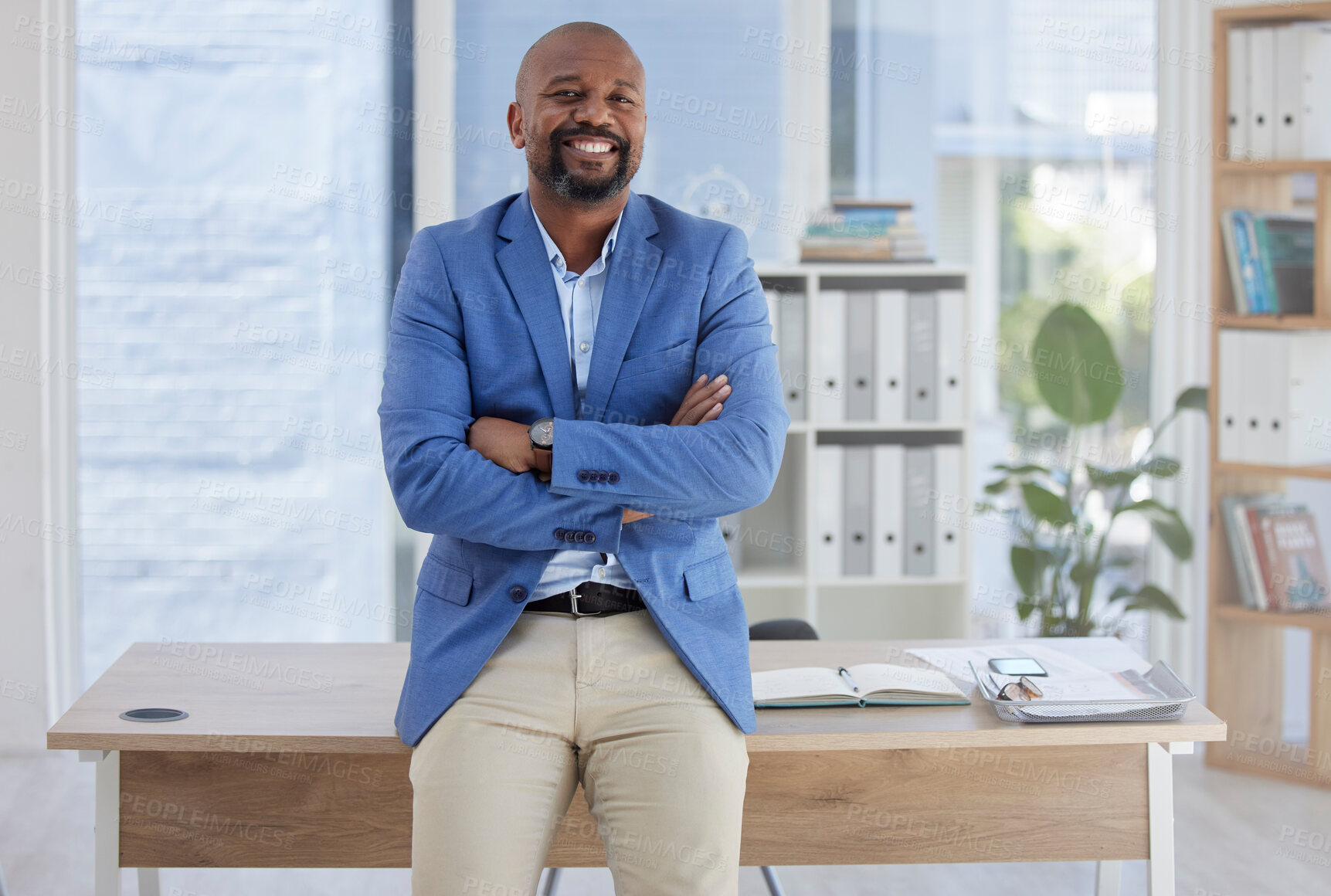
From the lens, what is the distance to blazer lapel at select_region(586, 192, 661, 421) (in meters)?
1.78

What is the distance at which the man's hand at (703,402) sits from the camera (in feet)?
5.77

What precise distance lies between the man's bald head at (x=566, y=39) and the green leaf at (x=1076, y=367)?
1.92m

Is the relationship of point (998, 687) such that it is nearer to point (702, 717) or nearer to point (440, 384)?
point (702, 717)

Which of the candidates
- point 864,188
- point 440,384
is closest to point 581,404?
point 440,384

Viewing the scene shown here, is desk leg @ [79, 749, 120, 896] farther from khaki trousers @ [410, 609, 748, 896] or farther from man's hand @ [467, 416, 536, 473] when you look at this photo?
man's hand @ [467, 416, 536, 473]

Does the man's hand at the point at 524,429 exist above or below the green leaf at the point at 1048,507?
above

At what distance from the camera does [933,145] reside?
3.78m

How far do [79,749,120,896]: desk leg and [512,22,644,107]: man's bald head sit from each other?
119cm

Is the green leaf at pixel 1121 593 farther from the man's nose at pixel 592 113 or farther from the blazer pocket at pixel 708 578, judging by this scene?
the man's nose at pixel 592 113

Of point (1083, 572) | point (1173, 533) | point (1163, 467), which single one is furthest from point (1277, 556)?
point (1083, 572)

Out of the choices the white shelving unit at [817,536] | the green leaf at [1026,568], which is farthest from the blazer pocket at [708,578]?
the green leaf at [1026,568]

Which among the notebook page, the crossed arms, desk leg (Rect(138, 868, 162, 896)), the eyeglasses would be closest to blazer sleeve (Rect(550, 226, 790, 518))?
the crossed arms

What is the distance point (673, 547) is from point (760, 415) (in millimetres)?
236

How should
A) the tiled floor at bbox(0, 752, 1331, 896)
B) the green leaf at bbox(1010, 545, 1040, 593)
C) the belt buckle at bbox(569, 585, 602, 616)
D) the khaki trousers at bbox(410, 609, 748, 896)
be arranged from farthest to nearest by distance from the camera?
the green leaf at bbox(1010, 545, 1040, 593) → the tiled floor at bbox(0, 752, 1331, 896) → the belt buckle at bbox(569, 585, 602, 616) → the khaki trousers at bbox(410, 609, 748, 896)
